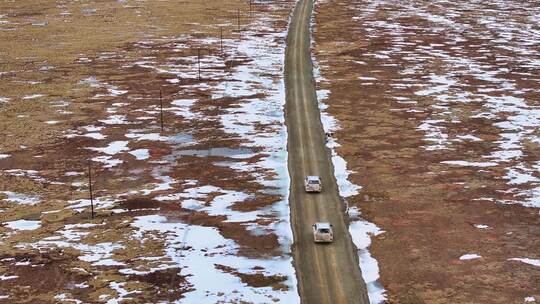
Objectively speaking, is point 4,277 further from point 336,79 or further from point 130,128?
point 336,79

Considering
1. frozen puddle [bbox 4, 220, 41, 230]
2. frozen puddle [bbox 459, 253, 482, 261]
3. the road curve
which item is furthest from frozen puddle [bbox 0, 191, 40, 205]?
frozen puddle [bbox 459, 253, 482, 261]

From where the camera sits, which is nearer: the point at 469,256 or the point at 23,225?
the point at 469,256

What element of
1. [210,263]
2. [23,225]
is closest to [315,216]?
[210,263]

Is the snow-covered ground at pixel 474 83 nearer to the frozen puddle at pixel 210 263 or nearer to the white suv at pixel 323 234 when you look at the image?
the white suv at pixel 323 234

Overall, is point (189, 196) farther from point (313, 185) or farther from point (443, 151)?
point (443, 151)

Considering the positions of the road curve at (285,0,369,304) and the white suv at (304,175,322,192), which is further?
the white suv at (304,175,322,192)

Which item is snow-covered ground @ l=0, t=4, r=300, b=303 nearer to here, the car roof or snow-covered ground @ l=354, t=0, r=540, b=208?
the car roof

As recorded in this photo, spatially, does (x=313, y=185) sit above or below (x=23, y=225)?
above

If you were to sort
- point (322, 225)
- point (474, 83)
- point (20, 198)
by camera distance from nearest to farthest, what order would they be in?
point (322, 225)
point (20, 198)
point (474, 83)
